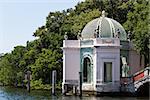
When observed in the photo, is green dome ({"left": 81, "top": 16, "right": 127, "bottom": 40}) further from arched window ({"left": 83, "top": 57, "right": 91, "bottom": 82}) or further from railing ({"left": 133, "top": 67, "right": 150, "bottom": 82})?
railing ({"left": 133, "top": 67, "right": 150, "bottom": 82})

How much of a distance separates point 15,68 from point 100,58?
33.6 metres

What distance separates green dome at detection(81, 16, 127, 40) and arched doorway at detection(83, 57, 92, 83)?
7.67 ft

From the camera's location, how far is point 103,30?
44.6 meters

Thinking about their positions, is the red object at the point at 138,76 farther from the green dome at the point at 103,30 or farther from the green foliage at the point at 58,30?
the green foliage at the point at 58,30

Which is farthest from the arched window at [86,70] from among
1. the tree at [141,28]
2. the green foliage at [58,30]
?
the green foliage at [58,30]

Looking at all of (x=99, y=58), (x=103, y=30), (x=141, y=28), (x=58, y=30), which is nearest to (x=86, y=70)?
(x=99, y=58)

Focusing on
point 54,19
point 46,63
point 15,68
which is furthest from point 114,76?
point 15,68

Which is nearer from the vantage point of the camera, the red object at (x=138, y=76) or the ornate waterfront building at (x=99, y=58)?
the red object at (x=138, y=76)

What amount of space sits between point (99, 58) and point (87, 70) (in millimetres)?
2511

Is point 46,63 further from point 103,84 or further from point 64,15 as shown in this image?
point 103,84

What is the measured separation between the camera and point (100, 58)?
43.2 metres

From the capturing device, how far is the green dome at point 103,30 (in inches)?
1746

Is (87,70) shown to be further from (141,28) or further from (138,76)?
(141,28)

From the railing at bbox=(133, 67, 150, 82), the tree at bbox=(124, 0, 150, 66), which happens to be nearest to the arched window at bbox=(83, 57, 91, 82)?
the railing at bbox=(133, 67, 150, 82)
